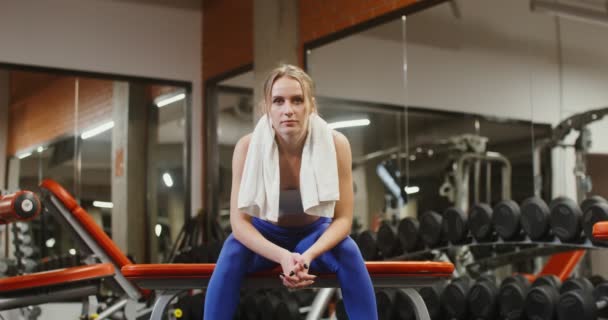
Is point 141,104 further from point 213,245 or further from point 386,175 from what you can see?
point 386,175

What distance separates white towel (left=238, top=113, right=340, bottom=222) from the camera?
221 centimetres

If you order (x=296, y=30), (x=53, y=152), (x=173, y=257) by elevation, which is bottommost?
(x=173, y=257)

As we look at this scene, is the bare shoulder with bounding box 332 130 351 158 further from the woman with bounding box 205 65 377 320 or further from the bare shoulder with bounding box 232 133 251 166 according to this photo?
the bare shoulder with bounding box 232 133 251 166

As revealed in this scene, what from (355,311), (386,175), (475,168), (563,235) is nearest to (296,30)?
(386,175)

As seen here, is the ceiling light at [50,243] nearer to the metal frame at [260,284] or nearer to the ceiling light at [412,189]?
the ceiling light at [412,189]

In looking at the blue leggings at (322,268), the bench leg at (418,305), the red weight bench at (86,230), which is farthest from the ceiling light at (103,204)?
the blue leggings at (322,268)

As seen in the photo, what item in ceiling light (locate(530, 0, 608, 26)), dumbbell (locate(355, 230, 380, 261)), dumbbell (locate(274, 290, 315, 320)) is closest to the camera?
dumbbell (locate(274, 290, 315, 320))

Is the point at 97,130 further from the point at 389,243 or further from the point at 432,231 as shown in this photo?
the point at 432,231

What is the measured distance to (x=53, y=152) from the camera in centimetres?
626

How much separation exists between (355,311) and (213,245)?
10.4 feet

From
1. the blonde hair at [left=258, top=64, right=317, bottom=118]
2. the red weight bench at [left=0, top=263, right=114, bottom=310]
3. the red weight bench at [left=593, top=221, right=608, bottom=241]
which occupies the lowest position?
the red weight bench at [left=0, top=263, right=114, bottom=310]

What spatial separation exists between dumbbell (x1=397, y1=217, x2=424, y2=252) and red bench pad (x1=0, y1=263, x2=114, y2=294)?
1.47m

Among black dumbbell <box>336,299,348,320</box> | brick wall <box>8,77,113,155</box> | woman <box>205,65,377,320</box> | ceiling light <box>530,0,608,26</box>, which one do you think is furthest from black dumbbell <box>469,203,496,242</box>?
brick wall <box>8,77,113,155</box>

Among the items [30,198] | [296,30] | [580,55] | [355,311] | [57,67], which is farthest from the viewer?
[57,67]
